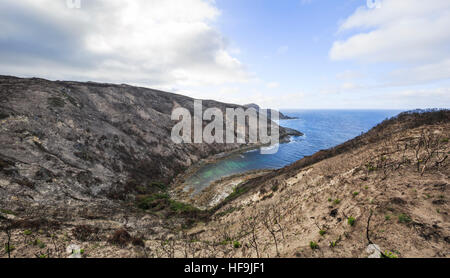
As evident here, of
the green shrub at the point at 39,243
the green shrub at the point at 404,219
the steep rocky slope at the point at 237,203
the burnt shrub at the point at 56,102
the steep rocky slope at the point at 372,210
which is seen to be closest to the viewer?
the steep rocky slope at the point at 372,210

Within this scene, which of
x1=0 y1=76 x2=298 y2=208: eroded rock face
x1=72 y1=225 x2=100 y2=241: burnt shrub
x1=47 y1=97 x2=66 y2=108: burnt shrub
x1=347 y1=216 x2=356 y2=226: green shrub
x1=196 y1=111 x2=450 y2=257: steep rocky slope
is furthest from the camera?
x1=47 y1=97 x2=66 y2=108: burnt shrub

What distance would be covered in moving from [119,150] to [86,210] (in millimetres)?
21665

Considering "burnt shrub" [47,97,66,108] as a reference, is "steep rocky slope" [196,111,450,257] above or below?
below

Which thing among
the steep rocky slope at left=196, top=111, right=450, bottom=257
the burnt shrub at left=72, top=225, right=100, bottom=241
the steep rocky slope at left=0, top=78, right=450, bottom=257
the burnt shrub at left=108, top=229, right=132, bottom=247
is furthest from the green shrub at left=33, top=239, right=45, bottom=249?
the steep rocky slope at left=196, top=111, right=450, bottom=257

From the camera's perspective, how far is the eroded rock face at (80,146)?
18.5m

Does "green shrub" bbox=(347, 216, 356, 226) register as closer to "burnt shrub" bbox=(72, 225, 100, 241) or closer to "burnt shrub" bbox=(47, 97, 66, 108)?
"burnt shrub" bbox=(72, 225, 100, 241)

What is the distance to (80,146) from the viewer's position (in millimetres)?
29453

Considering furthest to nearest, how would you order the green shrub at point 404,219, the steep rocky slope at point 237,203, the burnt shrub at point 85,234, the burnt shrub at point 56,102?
the burnt shrub at point 56,102 < the burnt shrub at point 85,234 < the steep rocky slope at point 237,203 < the green shrub at point 404,219

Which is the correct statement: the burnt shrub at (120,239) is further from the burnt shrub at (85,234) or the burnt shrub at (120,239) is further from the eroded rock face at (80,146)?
the eroded rock face at (80,146)

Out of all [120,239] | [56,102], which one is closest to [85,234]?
[120,239]

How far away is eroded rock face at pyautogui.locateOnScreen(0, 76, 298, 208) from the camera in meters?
18.5

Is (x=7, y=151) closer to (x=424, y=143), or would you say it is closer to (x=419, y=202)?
(x=419, y=202)

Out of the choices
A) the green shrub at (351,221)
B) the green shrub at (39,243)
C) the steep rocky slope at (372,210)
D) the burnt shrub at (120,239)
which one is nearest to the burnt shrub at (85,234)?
the burnt shrub at (120,239)

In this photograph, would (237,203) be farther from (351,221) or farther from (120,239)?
(351,221)
